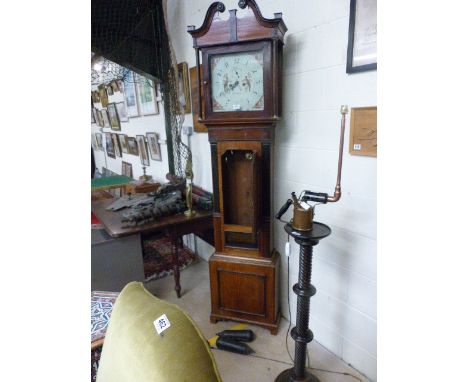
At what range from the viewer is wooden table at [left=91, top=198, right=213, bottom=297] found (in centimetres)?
182

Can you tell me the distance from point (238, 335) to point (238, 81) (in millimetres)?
1416

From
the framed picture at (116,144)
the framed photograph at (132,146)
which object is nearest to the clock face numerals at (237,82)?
the framed photograph at (132,146)

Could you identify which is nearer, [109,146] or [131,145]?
[131,145]

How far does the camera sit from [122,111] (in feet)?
12.5

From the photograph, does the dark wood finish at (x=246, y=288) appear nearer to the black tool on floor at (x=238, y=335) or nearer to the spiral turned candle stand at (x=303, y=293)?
the black tool on floor at (x=238, y=335)

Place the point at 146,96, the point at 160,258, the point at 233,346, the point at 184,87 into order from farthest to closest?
the point at 146,96
the point at 160,258
the point at 184,87
the point at 233,346

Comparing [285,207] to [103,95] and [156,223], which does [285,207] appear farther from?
[103,95]

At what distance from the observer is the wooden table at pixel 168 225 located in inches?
71.8

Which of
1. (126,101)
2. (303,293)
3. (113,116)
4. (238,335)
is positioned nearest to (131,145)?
(126,101)

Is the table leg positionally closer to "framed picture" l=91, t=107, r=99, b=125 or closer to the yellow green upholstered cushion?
the yellow green upholstered cushion
